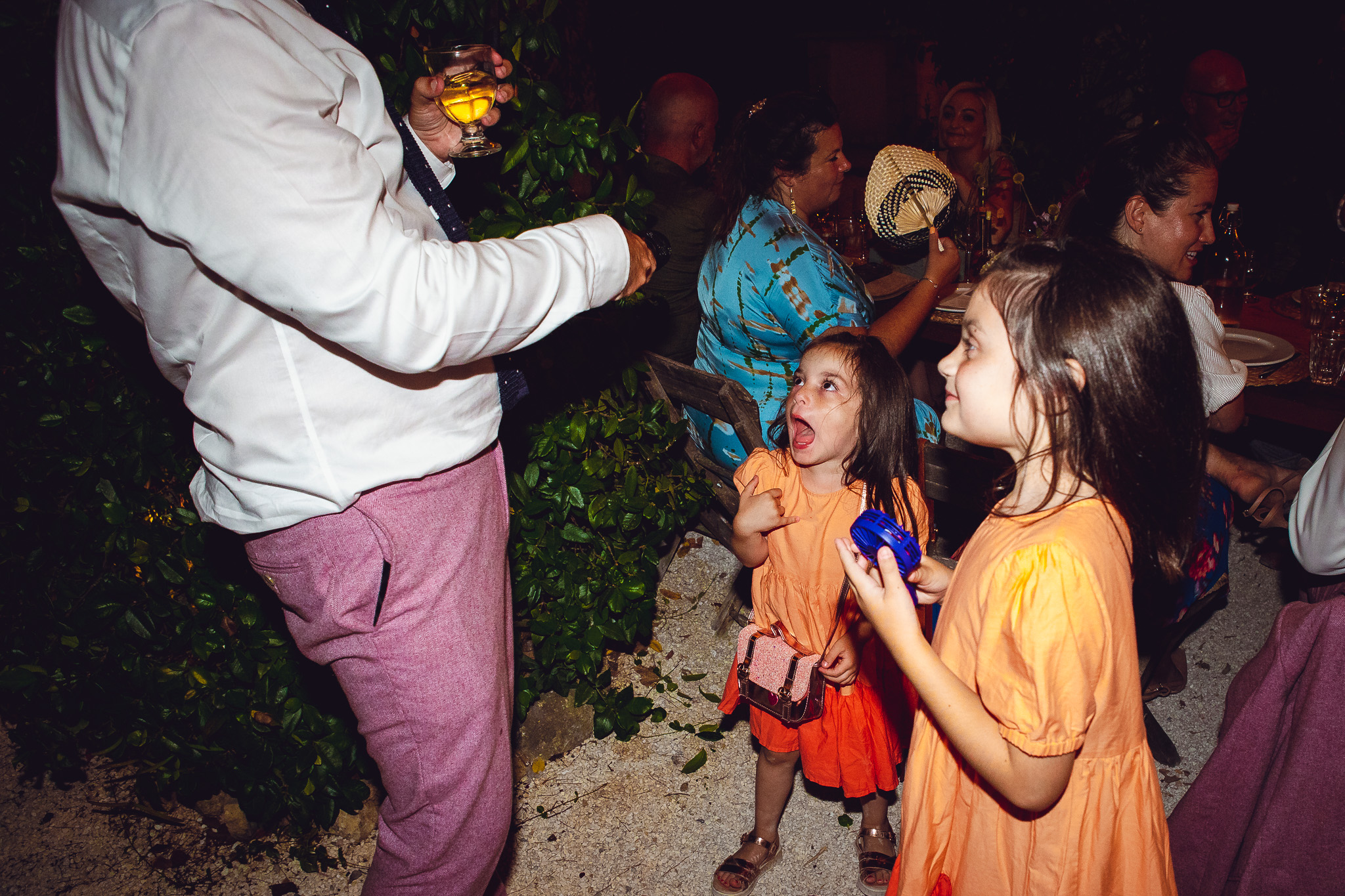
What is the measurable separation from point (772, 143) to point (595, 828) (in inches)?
95.8

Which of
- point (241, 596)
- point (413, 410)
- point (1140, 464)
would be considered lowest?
point (241, 596)

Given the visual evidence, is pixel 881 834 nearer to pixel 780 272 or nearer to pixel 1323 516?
pixel 1323 516

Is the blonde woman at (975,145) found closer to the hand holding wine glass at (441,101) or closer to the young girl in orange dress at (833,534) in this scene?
the young girl in orange dress at (833,534)

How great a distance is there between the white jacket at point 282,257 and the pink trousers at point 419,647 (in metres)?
0.06

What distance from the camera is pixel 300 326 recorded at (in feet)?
4.01

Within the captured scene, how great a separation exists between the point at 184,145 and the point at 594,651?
7.06 feet

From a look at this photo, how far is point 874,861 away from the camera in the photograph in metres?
2.37

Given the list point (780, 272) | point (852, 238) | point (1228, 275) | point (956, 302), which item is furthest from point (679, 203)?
point (1228, 275)

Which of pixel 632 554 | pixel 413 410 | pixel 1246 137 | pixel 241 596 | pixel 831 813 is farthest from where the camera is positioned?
pixel 1246 137

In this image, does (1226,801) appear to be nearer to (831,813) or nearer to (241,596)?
(831,813)

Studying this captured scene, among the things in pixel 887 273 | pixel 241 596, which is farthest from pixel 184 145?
A: pixel 887 273

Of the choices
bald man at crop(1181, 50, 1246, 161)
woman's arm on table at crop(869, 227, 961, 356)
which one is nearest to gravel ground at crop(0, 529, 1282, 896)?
woman's arm on table at crop(869, 227, 961, 356)

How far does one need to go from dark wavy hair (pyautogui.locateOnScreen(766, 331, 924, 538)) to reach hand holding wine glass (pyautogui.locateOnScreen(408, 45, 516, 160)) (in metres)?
1.08

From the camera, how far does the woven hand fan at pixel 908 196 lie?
3217 millimetres
